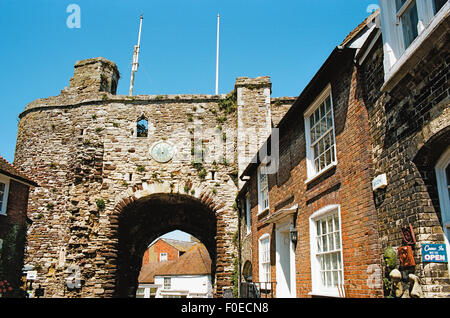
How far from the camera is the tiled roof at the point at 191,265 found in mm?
37963

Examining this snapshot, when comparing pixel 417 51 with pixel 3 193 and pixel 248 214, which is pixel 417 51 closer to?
pixel 248 214

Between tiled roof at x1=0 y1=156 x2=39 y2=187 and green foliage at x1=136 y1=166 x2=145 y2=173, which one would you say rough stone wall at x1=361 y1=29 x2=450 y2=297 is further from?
green foliage at x1=136 y1=166 x2=145 y2=173

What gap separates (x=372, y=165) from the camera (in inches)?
230

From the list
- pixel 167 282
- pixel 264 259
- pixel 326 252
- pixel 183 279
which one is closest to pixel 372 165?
pixel 326 252

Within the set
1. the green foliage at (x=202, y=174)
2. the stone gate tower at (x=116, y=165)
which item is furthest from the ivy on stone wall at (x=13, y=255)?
the green foliage at (x=202, y=174)

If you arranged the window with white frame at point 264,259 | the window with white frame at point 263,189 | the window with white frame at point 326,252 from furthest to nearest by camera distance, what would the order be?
1. the window with white frame at point 263,189
2. the window with white frame at point 264,259
3. the window with white frame at point 326,252

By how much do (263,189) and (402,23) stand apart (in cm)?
770

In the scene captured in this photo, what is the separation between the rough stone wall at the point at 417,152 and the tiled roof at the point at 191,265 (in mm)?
33753

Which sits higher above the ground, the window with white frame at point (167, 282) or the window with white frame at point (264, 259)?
the window with white frame at point (264, 259)

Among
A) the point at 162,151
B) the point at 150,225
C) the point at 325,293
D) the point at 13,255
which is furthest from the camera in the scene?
the point at 150,225

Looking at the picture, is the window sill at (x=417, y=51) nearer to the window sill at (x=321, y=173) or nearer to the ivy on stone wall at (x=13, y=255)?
the window sill at (x=321, y=173)
